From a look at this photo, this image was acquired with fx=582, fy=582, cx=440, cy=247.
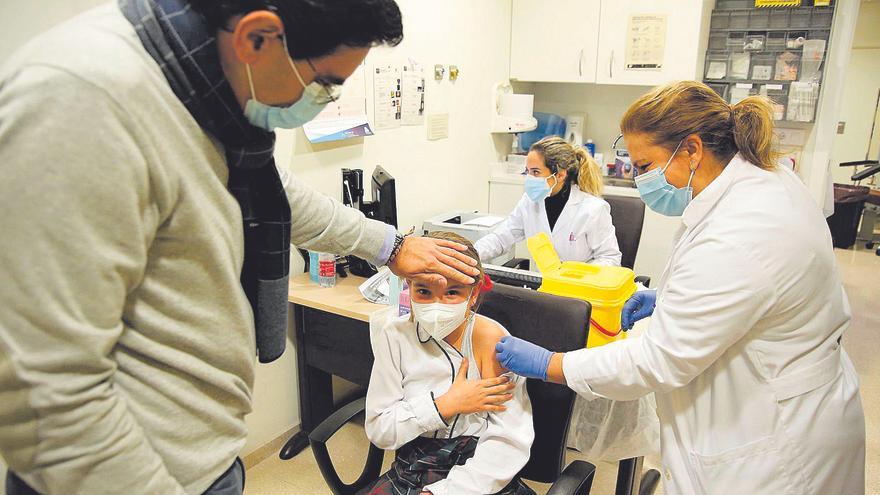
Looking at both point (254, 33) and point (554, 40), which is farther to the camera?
point (554, 40)

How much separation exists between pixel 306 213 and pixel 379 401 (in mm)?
663

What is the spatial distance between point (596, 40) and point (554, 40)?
0.27 metres

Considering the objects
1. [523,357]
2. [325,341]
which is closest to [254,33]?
[523,357]

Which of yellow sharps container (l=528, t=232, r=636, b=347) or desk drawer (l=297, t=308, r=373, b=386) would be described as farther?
desk drawer (l=297, t=308, r=373, b=386)

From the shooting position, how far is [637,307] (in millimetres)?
1790

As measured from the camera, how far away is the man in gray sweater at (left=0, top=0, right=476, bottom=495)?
546mm

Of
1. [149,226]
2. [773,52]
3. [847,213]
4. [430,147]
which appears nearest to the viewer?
[149,226]

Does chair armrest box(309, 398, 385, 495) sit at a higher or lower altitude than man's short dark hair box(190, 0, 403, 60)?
lower

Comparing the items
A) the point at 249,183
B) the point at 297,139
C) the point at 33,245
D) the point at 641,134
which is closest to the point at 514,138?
the point at 297,139

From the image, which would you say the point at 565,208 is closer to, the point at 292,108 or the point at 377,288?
the point at 377,288

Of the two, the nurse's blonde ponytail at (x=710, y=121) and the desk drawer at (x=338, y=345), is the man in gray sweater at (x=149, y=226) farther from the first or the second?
the desk drawer at (x=338, y=345)

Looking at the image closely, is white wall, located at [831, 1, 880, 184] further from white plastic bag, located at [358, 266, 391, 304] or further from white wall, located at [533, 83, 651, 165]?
white plastic bag, located at [358, 266, 391, 304]

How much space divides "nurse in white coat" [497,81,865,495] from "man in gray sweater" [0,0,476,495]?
2.61 feet

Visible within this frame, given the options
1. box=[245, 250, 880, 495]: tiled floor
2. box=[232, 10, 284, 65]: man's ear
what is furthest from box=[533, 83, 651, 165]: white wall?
box=[232, 10, 284, 65]: man's ear
